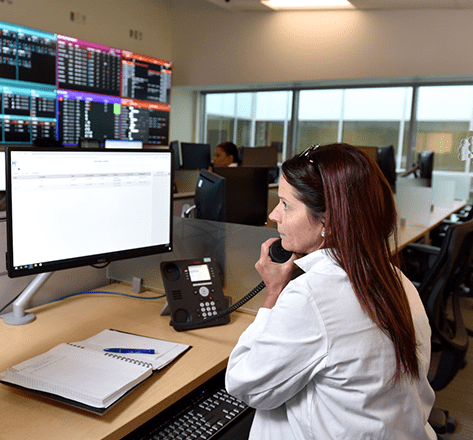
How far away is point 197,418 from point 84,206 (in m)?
0.66

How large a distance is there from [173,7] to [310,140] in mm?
2785

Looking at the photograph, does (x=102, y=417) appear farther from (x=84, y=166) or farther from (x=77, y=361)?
(x=84, y=166)

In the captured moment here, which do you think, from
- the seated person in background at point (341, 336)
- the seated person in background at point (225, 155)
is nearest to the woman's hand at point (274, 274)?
the seated person in background at point (341, 336)

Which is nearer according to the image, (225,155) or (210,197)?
(210,197)

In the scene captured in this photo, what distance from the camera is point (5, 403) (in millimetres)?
970

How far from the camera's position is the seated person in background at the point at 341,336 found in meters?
0.81

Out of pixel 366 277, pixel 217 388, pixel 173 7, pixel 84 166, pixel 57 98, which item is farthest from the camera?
pixel 173 7

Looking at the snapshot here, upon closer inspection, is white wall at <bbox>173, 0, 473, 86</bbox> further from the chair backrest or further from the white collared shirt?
the white collared shirt

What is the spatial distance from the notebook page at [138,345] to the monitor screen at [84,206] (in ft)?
0.75

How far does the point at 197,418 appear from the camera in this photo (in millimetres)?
1101

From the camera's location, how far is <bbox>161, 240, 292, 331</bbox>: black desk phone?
4.60 feet

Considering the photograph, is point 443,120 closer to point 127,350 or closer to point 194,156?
point 194,156

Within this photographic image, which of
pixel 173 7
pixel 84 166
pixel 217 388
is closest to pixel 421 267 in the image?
pixel 217 388

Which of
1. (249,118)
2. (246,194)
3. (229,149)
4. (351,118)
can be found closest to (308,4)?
(351,118)
